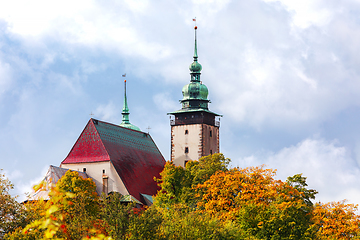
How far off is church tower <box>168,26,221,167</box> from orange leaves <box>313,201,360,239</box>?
86.4 ft

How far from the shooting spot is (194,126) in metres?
78.9

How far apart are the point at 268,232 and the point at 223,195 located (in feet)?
29.1

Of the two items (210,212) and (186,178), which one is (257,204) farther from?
(186,178)

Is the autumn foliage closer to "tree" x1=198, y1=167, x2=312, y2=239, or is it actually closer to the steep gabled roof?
"tree" x1=198, y1=167, x2=312, y2=239

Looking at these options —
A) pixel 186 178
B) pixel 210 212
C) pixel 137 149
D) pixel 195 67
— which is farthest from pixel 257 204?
pixel 195 67

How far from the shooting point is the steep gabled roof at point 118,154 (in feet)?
223

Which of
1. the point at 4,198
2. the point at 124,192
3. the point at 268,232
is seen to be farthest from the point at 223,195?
the point at 4,198

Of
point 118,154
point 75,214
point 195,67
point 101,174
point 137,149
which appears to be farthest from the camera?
point 195,67

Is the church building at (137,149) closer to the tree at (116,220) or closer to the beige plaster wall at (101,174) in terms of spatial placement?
the beige plaster wall at (101,174)

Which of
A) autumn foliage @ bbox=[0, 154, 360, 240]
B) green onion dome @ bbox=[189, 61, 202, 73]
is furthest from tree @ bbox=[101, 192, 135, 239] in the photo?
green onion dome @ bbox=[189, 61, 202, 73]

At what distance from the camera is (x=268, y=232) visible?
48.6m

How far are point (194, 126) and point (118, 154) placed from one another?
13184 millimetres

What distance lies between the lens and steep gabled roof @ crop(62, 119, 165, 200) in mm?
68062

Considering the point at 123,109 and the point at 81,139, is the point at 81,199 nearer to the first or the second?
the point at 81,139
